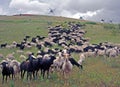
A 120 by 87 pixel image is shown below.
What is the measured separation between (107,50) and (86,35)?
64.2ft

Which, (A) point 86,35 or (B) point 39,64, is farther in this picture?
(A) point 86,35

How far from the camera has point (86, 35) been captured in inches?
1955

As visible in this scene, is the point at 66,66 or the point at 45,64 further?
the point at 45,64

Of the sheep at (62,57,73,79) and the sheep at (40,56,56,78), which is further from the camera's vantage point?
the sheep at (40,56,56,78)

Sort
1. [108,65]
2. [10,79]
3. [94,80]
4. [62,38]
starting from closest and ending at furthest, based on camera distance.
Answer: [94,80] → [10,79] → [108,65] → [62,38]

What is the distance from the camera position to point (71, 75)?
20.3 m

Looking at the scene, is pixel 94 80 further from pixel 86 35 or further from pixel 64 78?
pixel 86 35

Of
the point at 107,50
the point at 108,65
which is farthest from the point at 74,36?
the point at 108,65

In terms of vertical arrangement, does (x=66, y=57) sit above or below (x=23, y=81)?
above

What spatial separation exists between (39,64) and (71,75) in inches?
84.4

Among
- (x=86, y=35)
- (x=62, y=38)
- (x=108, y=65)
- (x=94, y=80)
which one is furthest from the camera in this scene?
(x=86, y=35)

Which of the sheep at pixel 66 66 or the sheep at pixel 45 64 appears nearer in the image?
the sheep at pixel 66 66

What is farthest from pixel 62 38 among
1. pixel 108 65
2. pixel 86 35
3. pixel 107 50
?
pixel 108 65

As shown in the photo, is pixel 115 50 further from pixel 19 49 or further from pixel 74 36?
pixel 74 36
